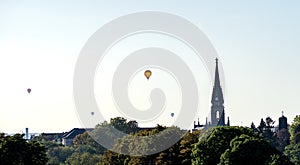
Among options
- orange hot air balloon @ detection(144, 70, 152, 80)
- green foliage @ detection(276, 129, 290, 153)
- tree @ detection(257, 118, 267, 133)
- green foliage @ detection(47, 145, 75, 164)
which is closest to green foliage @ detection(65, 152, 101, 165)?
orange hot air balloon @ detection(144, 70, 152, 80)

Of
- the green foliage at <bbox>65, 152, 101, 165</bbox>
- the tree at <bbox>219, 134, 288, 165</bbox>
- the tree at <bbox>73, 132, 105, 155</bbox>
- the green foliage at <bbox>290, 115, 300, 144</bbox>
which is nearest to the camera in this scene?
the tree at <bbox>219, 134, 288, 165</bbox>

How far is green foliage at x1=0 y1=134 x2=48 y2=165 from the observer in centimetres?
8919

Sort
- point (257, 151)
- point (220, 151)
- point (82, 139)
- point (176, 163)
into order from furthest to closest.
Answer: point (82, 139) < point (176, 163) < point (220, 151) < point (257, 151)

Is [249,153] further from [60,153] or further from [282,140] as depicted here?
[282,140]

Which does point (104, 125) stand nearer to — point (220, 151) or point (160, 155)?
point (160, 155)

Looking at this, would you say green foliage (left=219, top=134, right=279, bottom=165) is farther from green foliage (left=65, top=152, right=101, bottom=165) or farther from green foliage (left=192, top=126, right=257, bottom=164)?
green foliage (left=65, top=152, right=101, bottom=165)

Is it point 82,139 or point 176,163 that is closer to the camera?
point 176,163

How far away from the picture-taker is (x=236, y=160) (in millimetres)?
79625

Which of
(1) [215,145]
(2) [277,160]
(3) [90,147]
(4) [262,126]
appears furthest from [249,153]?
(4) [262,126]

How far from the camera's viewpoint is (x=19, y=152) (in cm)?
9094

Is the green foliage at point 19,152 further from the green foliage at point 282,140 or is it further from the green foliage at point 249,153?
the green foliage at point 282,140

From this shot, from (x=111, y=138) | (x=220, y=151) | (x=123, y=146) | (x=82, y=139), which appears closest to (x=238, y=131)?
(x=220, y=151)

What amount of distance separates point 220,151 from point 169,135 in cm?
2066

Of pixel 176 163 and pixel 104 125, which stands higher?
pixel 104 125
